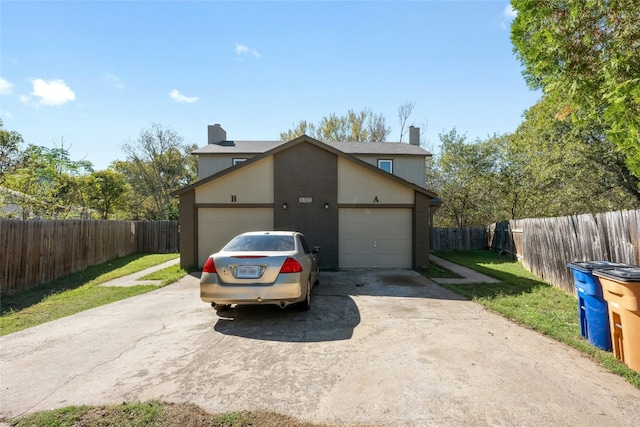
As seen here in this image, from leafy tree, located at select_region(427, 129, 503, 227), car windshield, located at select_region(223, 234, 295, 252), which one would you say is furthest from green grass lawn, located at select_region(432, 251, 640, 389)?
leafy tree, located at select_region(427, 129, 503, 227)

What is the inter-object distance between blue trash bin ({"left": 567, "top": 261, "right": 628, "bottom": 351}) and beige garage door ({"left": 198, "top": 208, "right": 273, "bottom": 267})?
29.7 ft

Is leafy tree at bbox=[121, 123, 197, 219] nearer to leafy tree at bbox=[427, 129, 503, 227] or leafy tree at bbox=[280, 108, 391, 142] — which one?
leafy tree at bbox=[280, 108, 391, 142]

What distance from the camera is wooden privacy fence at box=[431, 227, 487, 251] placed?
818 inches

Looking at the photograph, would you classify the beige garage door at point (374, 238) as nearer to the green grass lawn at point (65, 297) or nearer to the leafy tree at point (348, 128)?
the green grass lawn at point (65, 297)

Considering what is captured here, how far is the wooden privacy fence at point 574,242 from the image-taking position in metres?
5.93

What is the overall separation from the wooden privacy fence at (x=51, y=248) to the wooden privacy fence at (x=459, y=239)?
18067 mm

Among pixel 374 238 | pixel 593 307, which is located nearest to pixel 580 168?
pixel 374 238

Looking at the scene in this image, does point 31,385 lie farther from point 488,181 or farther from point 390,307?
point 488,181

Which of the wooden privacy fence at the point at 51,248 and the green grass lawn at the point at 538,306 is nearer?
the green grass lawn at the point at 538,306

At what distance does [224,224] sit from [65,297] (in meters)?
4.98

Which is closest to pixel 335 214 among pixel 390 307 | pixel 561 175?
pixel 390 307

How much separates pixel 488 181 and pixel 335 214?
55.1 feet

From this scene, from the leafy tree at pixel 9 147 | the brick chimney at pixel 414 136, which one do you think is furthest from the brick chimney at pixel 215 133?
the brick chimney at pixel 414 136

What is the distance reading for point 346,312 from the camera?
245 inches
